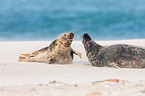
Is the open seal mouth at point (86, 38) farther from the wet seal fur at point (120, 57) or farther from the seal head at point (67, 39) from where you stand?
the wet seal fur at point (120, 57)

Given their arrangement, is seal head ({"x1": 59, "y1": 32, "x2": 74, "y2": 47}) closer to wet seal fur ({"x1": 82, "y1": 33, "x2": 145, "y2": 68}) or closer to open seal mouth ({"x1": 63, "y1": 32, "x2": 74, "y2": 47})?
open seal mouth ({"x1": 63, "y1": 32, "x2": 74, "y2": 47})

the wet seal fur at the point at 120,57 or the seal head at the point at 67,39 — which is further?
the seal head at the point at 67,39

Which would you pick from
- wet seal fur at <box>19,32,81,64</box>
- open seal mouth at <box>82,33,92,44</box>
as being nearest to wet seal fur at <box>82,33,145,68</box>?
open seal mouth at <box>82,33,92,44</box>

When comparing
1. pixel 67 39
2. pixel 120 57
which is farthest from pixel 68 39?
pixel 120 57

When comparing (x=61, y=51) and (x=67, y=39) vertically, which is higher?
(x=67, y=39)

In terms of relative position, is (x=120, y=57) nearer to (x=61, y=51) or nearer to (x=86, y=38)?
(x=86, y=38)

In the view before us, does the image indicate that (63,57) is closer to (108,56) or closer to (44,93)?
(108,56)

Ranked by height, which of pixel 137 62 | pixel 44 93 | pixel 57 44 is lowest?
pixel 44 93

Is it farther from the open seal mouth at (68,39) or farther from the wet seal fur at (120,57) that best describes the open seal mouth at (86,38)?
the wet seal fur at (120,57)

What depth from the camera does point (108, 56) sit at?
7312 millimetres

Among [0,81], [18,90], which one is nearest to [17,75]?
[0,81]

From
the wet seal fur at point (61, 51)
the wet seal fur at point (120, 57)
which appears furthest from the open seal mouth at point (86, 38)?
the wet seal fur at point (120, 57)

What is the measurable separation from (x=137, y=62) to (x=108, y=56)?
0.82m

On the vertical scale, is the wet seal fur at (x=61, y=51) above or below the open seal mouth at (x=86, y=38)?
below
